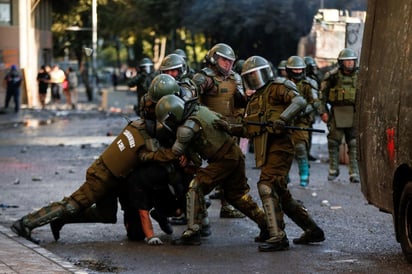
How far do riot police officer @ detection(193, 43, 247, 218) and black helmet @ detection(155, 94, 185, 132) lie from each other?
7.09 ft

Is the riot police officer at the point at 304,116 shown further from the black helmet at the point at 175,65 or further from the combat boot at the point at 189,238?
the combat boot at the point at 189,238

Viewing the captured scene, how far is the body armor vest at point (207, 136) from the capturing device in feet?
32.5

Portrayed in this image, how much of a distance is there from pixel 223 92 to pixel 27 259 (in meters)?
4.18

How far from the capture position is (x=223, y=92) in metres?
12.3

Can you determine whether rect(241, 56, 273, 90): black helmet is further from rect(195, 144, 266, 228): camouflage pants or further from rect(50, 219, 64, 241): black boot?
rect(50, 219, 64, 241): black boot

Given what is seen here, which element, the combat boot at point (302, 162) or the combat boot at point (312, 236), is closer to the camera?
the combat boot at point (312, 236)

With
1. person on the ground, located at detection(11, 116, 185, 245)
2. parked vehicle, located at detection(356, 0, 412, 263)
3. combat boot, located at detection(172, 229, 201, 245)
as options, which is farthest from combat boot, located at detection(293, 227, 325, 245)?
person on the ground, located at detection(11, 116, 185, 245)

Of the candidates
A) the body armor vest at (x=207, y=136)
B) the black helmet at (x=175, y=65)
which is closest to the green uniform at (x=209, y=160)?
the body armor vest at (x=207, y=136)

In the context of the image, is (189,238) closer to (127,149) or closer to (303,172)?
(127,149)

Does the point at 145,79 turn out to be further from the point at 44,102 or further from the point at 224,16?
the point at 44,102

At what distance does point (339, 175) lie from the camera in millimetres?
16922

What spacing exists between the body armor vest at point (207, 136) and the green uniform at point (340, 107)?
5.32 metres

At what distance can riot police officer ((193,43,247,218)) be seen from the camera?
12078 mm

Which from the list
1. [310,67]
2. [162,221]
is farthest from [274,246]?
[310,67]
